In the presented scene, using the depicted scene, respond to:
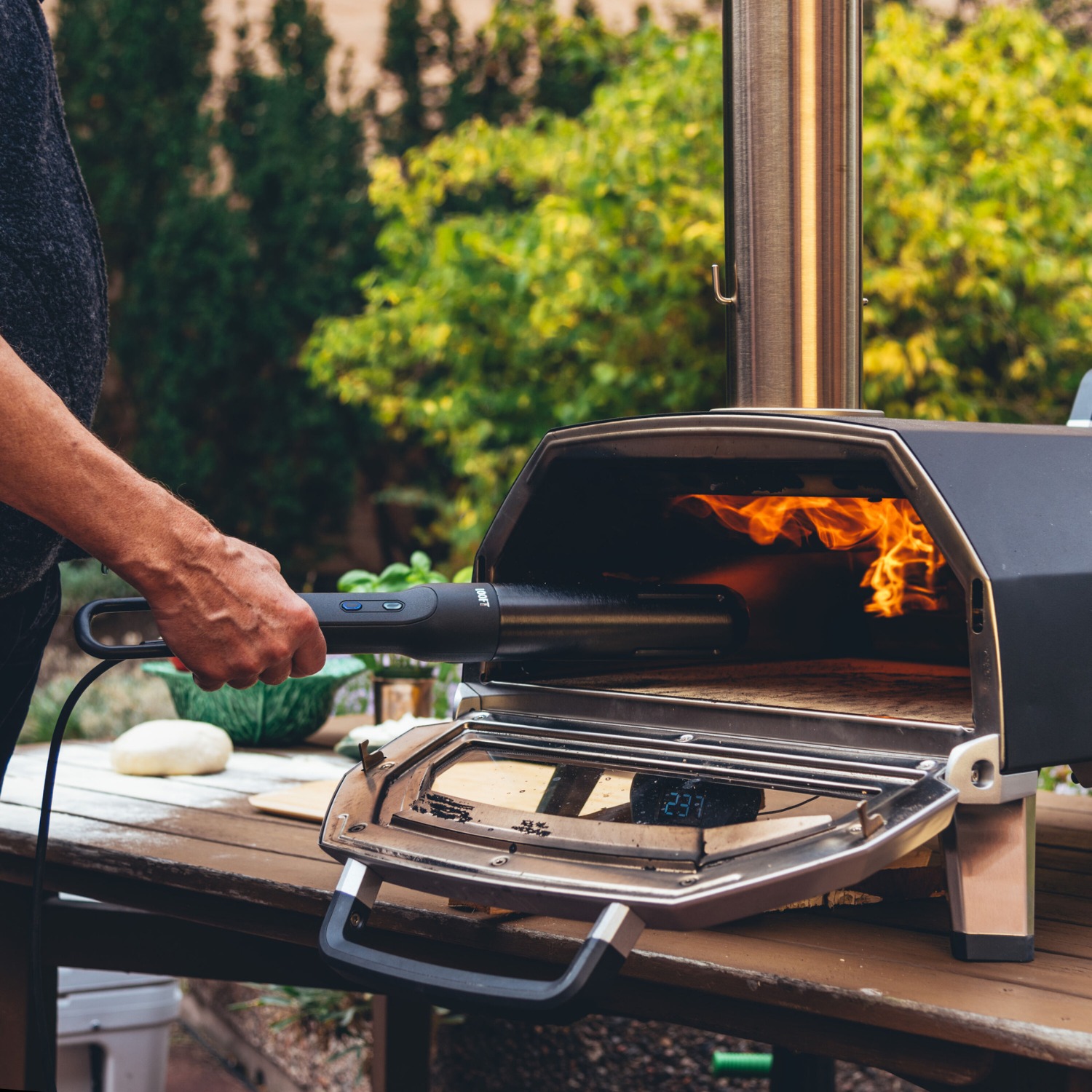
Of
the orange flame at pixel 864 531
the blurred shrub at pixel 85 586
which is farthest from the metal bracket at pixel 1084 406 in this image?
the blurred shrub at pixel 85 586

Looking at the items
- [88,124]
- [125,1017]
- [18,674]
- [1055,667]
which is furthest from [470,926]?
[88,124]

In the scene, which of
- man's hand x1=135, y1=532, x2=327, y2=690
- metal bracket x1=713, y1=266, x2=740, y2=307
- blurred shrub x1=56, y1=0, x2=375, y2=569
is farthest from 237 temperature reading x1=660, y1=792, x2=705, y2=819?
blurred shrub x1=56, y1=0, x2=375, y2=569

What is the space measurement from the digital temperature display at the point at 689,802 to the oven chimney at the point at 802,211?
0.61 metres

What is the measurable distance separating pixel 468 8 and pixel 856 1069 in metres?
7.33

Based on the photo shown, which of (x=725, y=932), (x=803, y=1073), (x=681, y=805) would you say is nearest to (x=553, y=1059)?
(x=803, y=1073)

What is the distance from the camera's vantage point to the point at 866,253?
14.8ft

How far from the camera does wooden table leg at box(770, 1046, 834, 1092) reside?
1952 millimetres

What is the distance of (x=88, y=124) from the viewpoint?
732 cm

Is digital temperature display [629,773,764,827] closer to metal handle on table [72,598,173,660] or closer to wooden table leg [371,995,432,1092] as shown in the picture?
metal handle on table [72,598,173,660]

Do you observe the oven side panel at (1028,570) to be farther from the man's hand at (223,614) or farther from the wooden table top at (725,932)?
the man's hand at (223,614)

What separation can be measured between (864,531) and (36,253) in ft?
3.21

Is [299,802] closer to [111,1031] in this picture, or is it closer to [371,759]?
[371,759]

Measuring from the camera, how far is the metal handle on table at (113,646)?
112 cm

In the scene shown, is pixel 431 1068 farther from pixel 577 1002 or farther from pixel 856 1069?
pixel 577 1002
